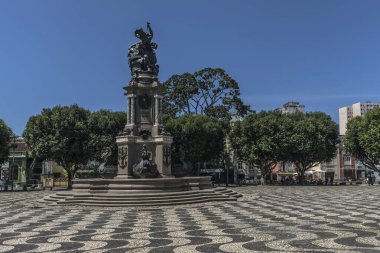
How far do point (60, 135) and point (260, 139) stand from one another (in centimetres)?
2448

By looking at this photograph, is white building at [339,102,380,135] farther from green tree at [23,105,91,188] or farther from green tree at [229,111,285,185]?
green tree at [23,105,91,188]

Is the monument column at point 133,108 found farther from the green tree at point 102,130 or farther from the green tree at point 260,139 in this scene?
the green tree at point 260,139

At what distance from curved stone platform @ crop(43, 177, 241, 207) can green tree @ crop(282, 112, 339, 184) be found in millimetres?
27237

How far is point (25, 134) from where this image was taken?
49.3 meters

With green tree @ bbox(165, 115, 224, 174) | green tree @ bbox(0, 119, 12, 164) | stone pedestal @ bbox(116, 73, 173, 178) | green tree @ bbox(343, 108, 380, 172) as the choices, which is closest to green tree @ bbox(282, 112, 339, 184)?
green tree @ bbox(343, 108, 380, 172)

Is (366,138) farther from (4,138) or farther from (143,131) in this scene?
(4,138)

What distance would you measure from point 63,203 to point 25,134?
2873 cm

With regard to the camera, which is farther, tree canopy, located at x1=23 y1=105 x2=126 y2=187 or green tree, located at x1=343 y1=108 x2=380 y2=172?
green tree, located at x1=343 y1=108 x2=380 y2=172

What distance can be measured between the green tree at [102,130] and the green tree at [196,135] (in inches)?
231

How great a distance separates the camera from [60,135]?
154ft

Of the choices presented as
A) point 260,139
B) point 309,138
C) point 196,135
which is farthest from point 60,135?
point 309,138

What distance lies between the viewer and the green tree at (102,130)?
4694cm

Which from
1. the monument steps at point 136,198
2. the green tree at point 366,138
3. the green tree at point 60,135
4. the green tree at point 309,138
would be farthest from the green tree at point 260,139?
the monument steps at point 136,198

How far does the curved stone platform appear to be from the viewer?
22.5 meters
